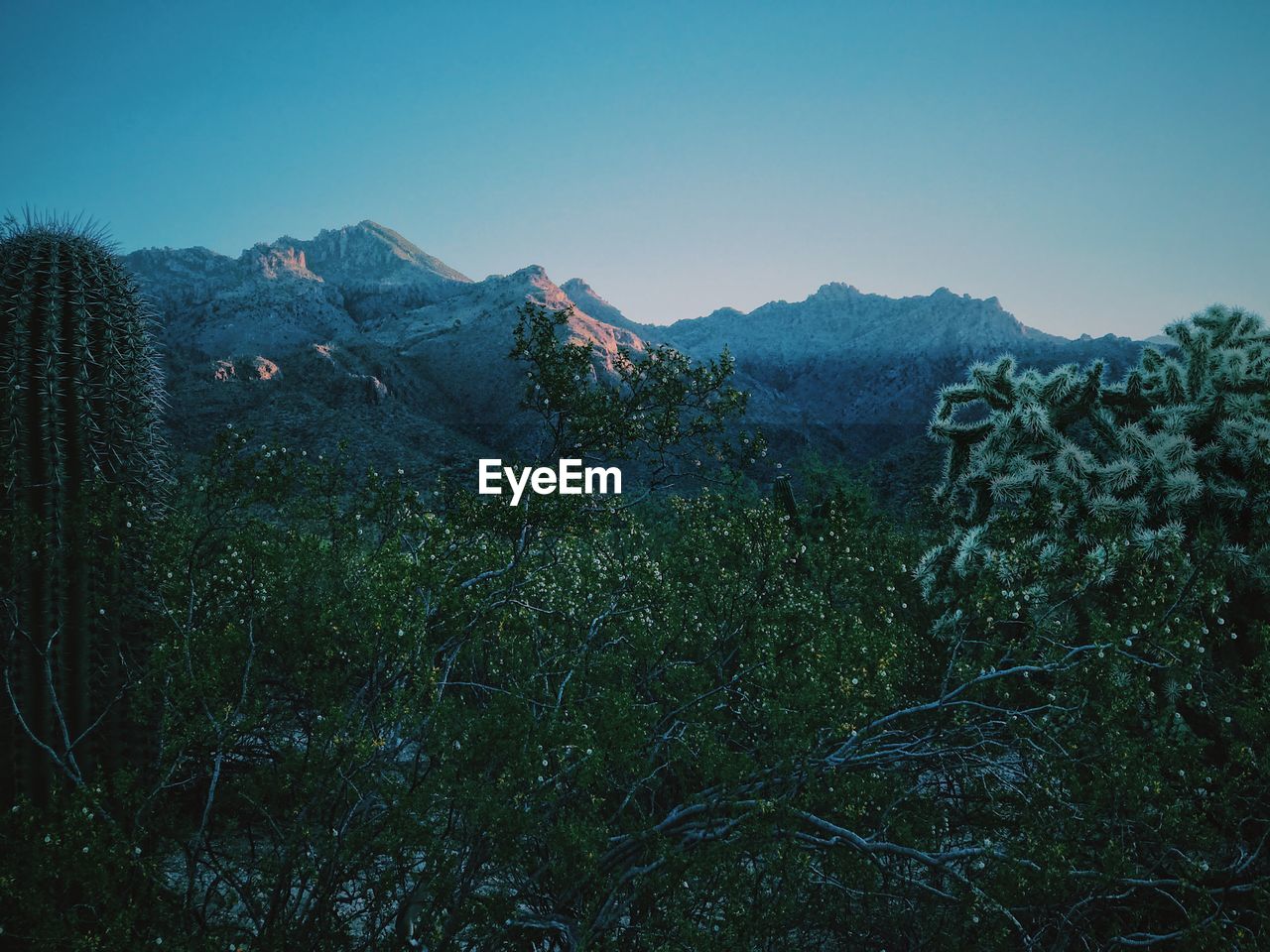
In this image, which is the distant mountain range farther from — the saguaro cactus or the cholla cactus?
the saguaro cactus

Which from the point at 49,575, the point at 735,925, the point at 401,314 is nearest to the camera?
the point at 735,925

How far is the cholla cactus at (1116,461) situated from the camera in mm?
6484

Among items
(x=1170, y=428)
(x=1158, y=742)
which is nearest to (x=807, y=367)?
(x=1170, y=428)

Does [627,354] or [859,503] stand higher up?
[627,354]

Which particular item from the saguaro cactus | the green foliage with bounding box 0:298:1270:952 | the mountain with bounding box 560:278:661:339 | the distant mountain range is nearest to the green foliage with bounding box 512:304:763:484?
the green foliage with bounding box 0:298:1270:952

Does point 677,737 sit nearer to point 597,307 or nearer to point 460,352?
point 460,352

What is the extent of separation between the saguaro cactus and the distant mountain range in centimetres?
2174

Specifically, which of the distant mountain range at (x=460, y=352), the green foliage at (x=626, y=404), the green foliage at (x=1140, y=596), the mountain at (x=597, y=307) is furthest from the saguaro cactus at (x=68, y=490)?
the mountain at (x=597, y=307)

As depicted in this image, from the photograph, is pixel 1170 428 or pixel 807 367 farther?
pixel 807 367

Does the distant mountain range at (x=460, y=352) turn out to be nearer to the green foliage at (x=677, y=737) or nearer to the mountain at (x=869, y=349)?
the mountain at (x=869, y=349)

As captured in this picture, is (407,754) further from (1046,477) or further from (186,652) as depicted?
(1046,477)

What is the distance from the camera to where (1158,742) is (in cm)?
391

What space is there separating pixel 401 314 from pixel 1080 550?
2176 inches

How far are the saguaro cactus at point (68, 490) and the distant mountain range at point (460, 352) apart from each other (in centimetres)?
2174
